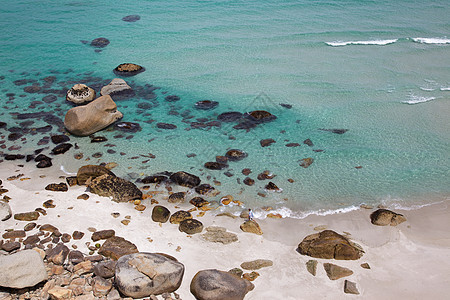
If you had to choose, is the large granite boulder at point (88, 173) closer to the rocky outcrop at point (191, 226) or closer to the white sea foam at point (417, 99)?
the rocky outcrop at point (191, 226)

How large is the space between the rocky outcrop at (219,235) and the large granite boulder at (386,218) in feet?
13.2

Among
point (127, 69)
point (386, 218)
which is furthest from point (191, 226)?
point (127, 69)

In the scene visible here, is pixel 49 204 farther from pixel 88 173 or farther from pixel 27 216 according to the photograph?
pixel 88 173

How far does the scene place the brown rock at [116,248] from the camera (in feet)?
29.2

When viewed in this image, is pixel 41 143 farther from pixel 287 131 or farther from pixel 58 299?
pixel 287 131

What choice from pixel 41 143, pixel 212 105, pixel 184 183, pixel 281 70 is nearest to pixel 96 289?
pixel 184 183

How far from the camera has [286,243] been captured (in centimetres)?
986

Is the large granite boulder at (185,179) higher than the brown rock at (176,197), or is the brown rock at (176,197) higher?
the large granite boulder at (185,179)

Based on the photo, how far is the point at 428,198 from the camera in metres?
11.5

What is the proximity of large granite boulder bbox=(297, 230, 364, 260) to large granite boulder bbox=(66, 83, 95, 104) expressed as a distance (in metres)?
12.4

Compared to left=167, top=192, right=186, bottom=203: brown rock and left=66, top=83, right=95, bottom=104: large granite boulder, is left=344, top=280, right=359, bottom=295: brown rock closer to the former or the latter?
left=167, top=192, right=186, bottom=203: brown rock

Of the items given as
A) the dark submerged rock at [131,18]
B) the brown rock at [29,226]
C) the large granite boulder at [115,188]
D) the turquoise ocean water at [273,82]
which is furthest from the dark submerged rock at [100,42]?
the brown rock at [29,226]

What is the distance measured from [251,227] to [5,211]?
21.9ft

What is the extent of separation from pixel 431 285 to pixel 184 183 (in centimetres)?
726
